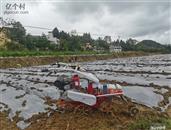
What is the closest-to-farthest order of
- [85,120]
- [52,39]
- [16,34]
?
[85,120] < [16,34] < [52,39]

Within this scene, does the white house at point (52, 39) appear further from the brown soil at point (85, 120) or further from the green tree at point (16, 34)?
the brown soil at point (85, 120)

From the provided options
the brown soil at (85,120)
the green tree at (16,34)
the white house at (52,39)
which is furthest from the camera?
the white house at (52,39)

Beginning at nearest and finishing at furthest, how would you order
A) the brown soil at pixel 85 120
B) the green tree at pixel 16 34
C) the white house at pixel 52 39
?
1. the brown soil at pixel 85 120
2. the green tree at pixel 16 34
3. the white house at pixel 52 39

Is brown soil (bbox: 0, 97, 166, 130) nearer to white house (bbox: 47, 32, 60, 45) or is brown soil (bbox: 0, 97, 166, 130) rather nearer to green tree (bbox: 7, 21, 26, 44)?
green tree (bbox: 7, 21, 26, 44)

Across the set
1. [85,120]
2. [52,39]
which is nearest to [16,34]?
[52,39]

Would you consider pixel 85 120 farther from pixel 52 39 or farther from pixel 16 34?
pixel 52 39

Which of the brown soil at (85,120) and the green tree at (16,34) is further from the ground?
the green tree at (16,34)

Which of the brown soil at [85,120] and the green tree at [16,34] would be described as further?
the green tree at [16,34]

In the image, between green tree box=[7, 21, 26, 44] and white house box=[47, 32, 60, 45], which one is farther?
white house box=[47, 32, 60, 45]

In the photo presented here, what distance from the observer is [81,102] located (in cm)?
622

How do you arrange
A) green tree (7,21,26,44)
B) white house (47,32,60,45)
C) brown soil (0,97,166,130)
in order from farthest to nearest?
white house (47,32,60,45) < green tree (7,21,26,44) < brown soil (0,97,166,130)

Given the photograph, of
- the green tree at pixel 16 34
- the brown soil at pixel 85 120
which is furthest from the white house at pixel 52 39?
the brown soil at pixel 85 120

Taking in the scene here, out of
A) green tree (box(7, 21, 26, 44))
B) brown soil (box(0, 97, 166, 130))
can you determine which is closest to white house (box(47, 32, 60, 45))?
green tree (box(7, 21, 26, 44))

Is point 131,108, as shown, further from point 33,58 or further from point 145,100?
point 33,58
